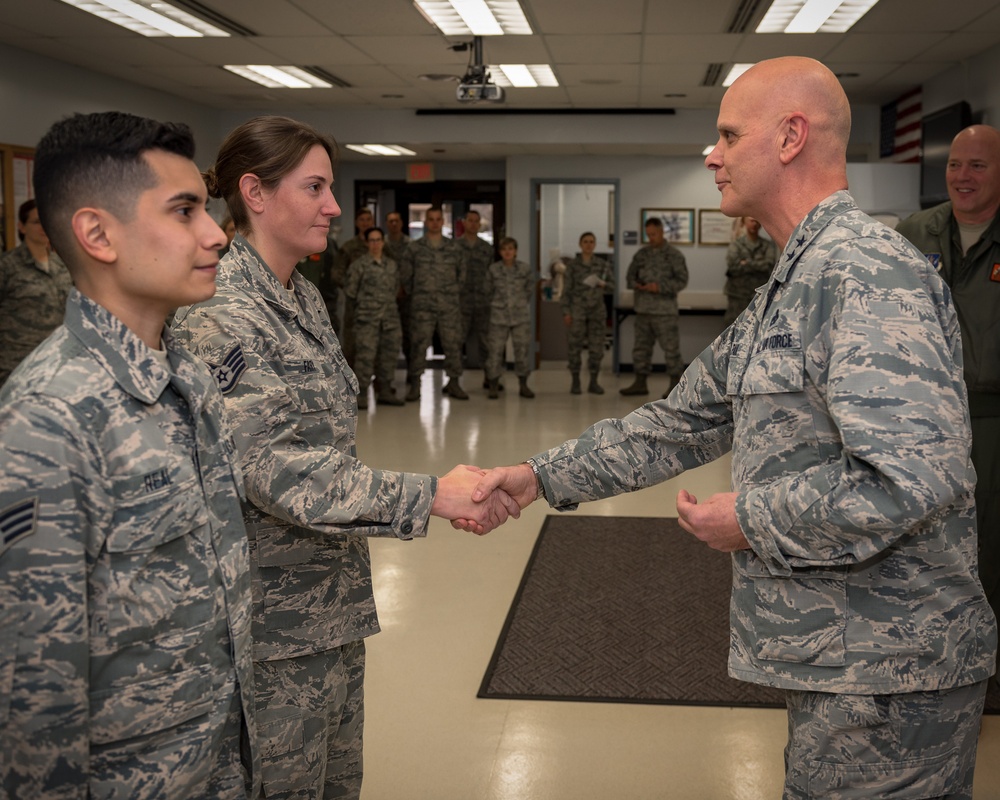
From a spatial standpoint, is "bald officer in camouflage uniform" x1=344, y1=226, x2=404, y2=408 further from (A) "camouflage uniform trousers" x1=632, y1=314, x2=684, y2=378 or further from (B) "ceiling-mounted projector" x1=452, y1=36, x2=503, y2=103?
(A) "camouflage uniform trousers" x1=632, y1=314, x2=684, y2=378

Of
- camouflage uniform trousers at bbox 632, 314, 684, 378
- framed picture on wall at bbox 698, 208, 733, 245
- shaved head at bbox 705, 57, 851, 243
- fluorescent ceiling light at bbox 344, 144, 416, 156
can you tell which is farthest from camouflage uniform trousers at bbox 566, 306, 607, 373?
shaved head at bbox 705, 57, 851, 243

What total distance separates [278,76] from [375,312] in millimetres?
2381

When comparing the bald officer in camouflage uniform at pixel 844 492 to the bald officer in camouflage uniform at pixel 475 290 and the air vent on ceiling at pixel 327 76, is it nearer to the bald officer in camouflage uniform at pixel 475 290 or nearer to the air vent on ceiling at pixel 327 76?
the air vent on ceiling at pixel 327 76

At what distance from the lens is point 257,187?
74.6 inches

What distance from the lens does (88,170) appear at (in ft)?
4.14

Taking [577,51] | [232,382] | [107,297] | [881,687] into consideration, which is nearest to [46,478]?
[107,297]

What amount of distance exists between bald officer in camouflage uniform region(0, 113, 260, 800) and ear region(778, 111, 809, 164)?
3.27ft

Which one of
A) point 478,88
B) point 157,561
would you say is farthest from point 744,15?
point 157,561

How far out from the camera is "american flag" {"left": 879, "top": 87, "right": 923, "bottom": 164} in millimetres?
9438

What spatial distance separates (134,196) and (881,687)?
1328 millimetres

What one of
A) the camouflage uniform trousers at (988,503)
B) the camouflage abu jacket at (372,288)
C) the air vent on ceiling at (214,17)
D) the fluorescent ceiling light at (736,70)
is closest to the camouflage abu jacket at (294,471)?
the camouflage uniform trousers at (988,503)

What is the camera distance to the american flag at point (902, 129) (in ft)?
31.0

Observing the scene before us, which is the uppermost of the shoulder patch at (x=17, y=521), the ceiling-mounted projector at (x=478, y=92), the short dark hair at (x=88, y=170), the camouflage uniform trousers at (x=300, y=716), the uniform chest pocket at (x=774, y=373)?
the ceiling-mounted projector at (x=478, y=92)

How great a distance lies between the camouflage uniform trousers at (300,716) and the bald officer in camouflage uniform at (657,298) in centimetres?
896
